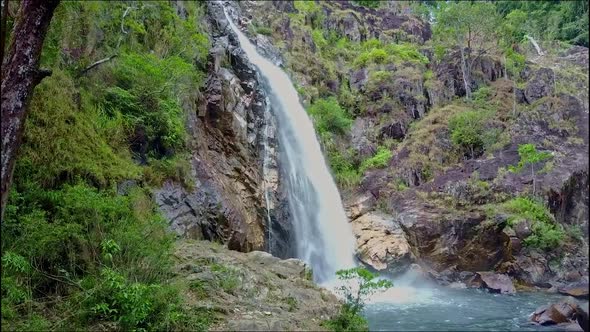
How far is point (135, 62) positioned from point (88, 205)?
555cm

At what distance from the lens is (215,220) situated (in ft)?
41.5

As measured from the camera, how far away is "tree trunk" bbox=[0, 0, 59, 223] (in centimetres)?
501

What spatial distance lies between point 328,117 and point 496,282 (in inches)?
493

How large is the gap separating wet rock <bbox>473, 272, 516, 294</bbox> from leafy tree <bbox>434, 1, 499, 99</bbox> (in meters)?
14.1

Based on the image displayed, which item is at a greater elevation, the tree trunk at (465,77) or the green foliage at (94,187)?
the tree trunk at (465,77)

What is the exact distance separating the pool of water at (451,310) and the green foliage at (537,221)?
286 centimetres

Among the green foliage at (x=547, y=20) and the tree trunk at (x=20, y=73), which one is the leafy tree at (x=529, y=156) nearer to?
the green foliage at (x=547, y=20)

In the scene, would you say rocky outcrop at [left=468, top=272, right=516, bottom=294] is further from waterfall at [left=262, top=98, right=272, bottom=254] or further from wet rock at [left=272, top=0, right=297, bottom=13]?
wet rock at [left=272, top=0, right=297, bottom=13]

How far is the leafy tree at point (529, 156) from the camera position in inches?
847

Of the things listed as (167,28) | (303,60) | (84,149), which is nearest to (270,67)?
(303,60)

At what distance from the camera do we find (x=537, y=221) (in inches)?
741

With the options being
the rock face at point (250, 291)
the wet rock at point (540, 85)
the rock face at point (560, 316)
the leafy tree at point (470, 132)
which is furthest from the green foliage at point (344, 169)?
the rock face at point (250, 291)

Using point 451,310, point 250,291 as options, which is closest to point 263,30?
point 451,310

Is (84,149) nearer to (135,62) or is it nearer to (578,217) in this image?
(135,62)
